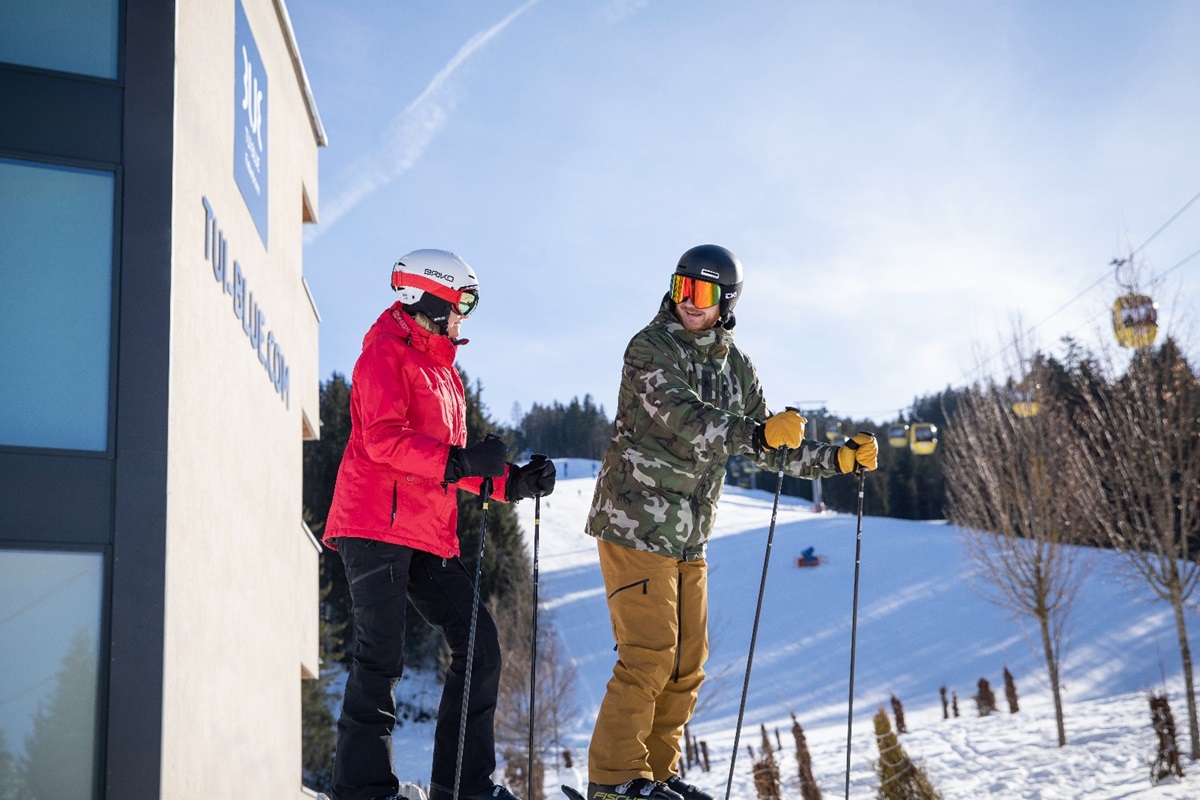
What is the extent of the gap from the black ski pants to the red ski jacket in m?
0.09

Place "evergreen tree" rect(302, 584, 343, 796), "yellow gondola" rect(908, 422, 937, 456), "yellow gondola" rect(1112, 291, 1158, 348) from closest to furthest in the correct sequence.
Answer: "yellow gondola" rect(1112, 291, 1158, 348), "yellow gondola" rect(908, 422, 937, 456), "evergreen tree" rect(302, 584, 343, 796)

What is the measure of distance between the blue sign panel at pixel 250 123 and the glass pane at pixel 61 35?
6.60 feet

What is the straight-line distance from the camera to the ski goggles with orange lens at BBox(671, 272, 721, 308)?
4.24 m

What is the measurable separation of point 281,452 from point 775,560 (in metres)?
40.6

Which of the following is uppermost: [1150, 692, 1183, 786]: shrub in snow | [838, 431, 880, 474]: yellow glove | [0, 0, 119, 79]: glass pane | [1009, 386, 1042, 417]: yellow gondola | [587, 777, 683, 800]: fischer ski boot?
[1009, 386, 1042, 417]: yellow gondola

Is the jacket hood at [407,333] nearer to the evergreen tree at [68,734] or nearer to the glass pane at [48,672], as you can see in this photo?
the glass pane at [48,672]

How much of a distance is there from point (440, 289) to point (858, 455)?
1780 millimetres

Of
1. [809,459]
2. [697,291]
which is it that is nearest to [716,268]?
[697,291]

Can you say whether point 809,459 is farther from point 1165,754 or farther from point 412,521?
point 1165,754

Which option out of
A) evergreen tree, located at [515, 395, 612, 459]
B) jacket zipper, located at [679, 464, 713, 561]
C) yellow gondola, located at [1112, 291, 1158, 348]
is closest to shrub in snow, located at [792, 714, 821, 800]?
yellow gondola, located at [1112, 291, 1158, 348]

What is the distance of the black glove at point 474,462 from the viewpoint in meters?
3.61

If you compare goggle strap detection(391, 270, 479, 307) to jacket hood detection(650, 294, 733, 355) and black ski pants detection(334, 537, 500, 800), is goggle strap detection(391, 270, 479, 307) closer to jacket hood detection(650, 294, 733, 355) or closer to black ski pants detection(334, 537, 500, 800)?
jacket hood detection(650, 294, 733, 355)

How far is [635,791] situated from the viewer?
3.65 meters

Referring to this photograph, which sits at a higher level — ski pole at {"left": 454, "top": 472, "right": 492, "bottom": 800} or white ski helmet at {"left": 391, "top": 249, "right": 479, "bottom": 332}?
white ski helmet at {"left": 391, "top": 249, "right": 479, "bottom": 332}
